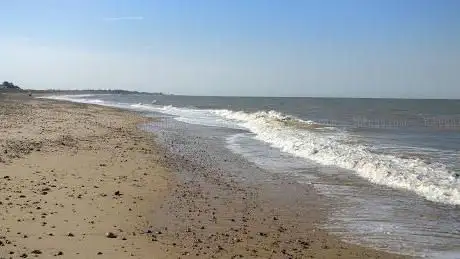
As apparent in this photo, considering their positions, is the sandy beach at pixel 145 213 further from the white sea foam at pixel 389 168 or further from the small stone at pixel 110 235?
the white sea foam at pixel 389 168

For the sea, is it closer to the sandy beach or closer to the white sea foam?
the white sea foam

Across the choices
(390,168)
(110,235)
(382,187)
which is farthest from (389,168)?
(110,235)

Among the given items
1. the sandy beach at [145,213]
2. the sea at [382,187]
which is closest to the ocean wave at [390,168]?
the sea at [382,187]

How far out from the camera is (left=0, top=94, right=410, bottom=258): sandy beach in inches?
250

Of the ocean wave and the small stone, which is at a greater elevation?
the ocean wave

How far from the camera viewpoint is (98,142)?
17.9 m

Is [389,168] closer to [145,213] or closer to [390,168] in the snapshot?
[390,168]

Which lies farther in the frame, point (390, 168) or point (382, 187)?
point (390, 168)

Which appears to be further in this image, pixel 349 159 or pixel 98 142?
pixel 98 142

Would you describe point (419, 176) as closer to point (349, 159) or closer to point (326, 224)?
point (349, 159)

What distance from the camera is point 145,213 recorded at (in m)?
8.27

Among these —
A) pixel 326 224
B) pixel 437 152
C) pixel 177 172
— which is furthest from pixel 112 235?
pixel 437 152

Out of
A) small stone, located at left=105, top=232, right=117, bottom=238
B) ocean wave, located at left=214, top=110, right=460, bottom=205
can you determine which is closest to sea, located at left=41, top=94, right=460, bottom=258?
ocean wave, located at left=214, top=110, right=460, bottom=205

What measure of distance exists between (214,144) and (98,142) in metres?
4.61
